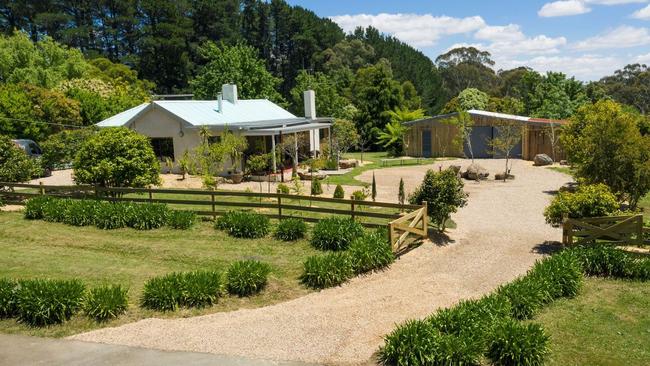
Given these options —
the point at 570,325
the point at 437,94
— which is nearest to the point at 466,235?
the point at 570,325

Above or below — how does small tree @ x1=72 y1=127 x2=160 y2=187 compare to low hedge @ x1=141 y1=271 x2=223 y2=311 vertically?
above

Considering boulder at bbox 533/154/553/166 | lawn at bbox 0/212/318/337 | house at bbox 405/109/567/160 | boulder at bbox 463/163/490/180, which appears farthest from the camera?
house at bbox 405/109/567/160

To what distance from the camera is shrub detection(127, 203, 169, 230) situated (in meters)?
17.0

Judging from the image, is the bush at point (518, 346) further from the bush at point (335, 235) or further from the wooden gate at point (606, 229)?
the wooden gate at point (606, 229)

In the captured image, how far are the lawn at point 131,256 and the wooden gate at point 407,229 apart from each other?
7.39 ft

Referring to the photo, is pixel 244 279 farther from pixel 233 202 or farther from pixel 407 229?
pixel 233 202

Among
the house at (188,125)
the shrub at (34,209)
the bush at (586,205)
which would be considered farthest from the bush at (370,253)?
the house at (188,125)

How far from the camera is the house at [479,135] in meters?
36.6

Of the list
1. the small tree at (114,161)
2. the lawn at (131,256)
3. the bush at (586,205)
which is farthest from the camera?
the small tree at (114,161)

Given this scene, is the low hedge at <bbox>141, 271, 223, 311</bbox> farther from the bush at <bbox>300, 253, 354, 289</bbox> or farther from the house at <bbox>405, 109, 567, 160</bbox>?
the house at <bbox>405, 109, 567, 160</bbox>

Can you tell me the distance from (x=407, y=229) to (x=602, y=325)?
5619 millimetres

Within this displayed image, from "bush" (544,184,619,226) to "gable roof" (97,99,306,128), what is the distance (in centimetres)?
1760

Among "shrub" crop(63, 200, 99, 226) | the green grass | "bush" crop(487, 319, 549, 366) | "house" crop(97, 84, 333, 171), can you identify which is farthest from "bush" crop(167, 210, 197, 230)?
"bush" crop(487, 319, 549, 366)

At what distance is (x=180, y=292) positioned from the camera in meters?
10.8
